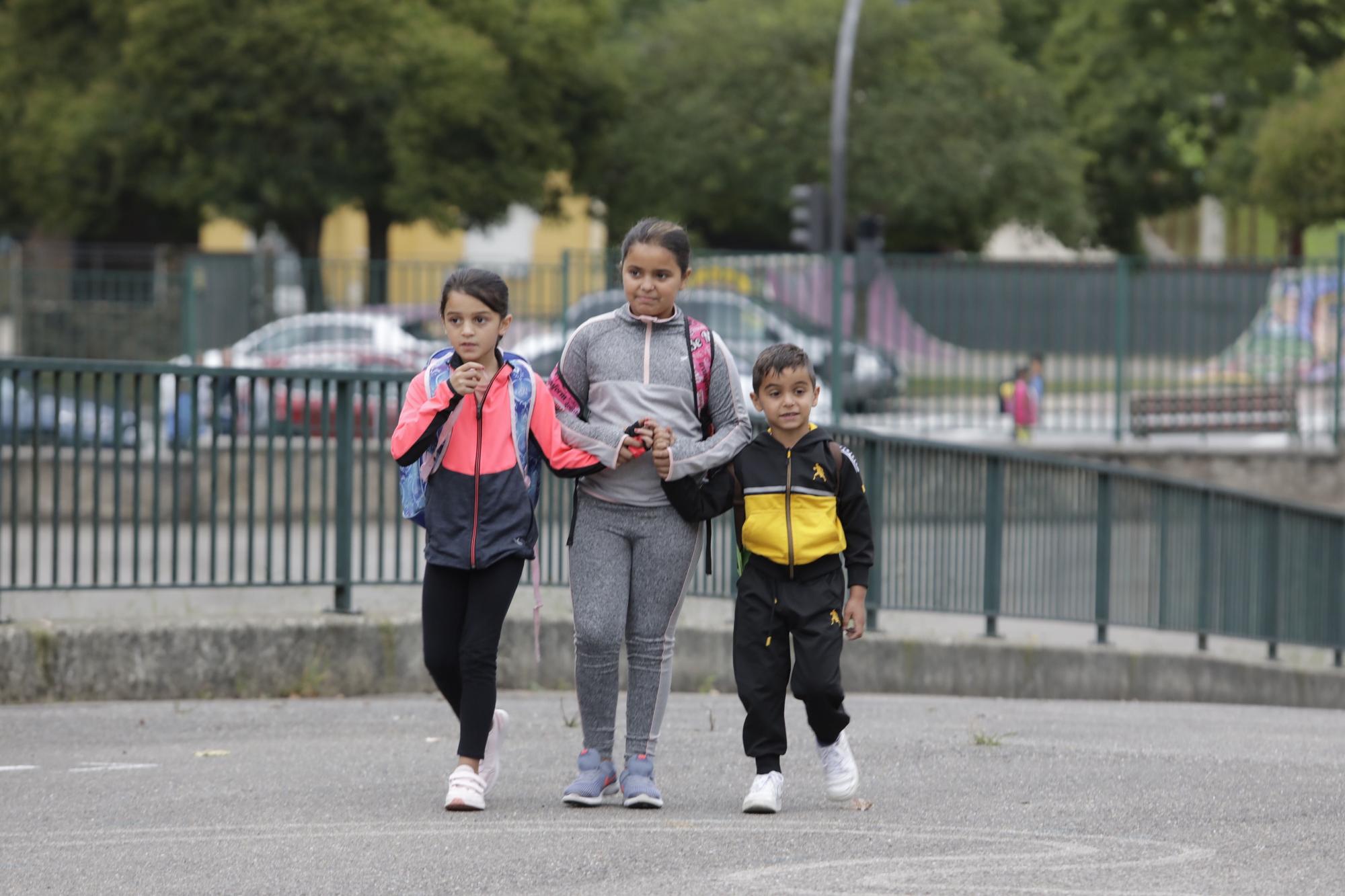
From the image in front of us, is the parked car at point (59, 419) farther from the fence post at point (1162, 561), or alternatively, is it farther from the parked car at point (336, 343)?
the parked car at point (336, 343)

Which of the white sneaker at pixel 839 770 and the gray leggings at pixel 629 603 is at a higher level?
the gray leggings at pixel 629 603

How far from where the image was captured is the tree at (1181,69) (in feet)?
112

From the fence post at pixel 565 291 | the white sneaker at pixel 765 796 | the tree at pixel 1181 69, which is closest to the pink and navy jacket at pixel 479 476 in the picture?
the white sneaker at pixel 765 796

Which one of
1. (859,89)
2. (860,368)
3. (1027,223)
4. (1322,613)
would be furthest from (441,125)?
(1322,613)

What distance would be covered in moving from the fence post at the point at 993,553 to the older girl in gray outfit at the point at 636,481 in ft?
16.5

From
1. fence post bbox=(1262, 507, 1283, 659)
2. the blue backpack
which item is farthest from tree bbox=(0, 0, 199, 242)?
the blue backpack

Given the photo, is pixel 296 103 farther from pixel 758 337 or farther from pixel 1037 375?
pixel 1037 375

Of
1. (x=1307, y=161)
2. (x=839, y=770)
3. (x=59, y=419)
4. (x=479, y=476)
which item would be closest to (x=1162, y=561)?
(x=59, y=419)

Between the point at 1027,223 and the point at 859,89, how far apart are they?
342 cm

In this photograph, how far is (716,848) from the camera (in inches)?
197

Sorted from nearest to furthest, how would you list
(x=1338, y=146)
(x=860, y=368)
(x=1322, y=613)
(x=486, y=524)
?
1. (x=486, y=524)
2. (x=1322, y=613)
3. (x=860, y=368)
4. (x=1338, y=146)

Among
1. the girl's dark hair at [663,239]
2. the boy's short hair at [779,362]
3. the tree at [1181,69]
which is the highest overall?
the tree at [1181,69]

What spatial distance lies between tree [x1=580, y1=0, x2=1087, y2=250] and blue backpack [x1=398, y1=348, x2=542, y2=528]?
2660 centimetres

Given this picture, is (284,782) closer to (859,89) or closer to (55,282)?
(55,282)
